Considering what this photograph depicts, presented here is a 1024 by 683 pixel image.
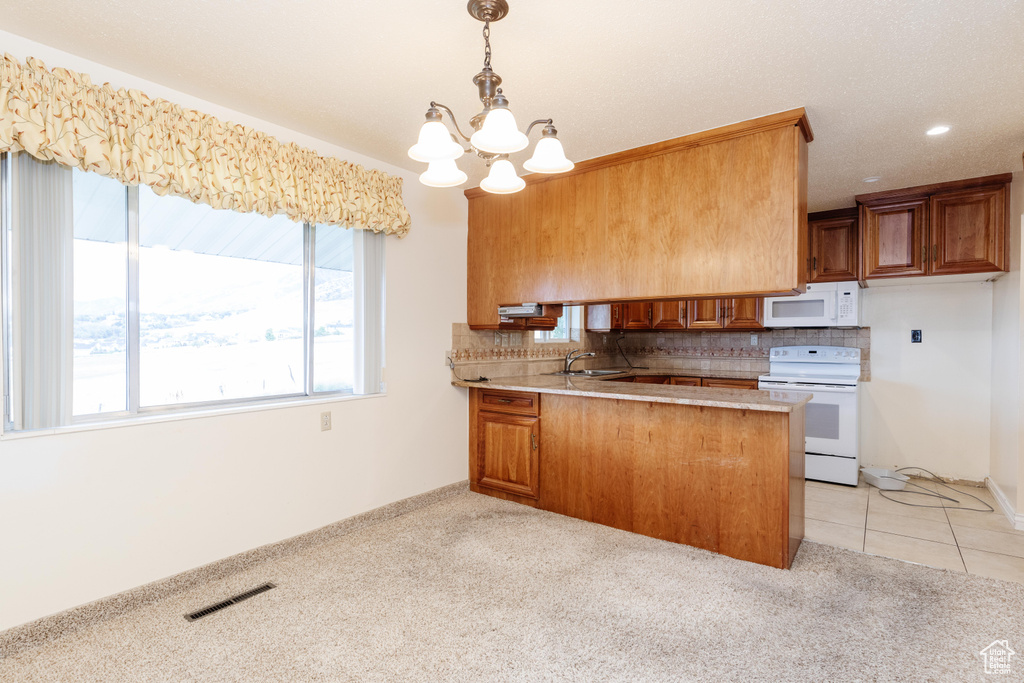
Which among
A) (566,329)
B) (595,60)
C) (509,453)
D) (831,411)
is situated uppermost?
(595,60)

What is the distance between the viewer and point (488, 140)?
1.48 m

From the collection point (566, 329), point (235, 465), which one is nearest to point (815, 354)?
point (566, 329)

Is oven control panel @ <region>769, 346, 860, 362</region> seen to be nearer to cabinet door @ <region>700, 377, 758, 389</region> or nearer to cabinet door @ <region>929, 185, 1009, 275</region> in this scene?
cabinet door @ <region>700, 377, 758, 389</region>

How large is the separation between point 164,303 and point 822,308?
184 inches

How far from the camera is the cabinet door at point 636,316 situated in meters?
5.32

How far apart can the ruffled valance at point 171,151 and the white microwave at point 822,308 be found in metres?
3.58

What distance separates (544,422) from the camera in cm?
340

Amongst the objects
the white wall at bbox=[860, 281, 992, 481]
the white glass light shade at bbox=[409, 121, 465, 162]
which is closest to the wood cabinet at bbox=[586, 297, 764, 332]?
the white wall at bbox=[860, 281, 992, 481]

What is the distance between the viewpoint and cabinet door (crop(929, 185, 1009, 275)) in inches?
134

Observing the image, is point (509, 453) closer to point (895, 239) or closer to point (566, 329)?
point (566, 329)

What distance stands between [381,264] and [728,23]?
225 centimetres

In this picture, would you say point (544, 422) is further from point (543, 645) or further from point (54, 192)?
point (54, 192)

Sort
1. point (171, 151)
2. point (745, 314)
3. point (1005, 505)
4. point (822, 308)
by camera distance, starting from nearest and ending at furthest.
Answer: point (171, 151) < point (1005, 505) < point (822, 308) < point (745, 314)

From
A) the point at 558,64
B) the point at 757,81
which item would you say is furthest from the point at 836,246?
the point at 558,64
